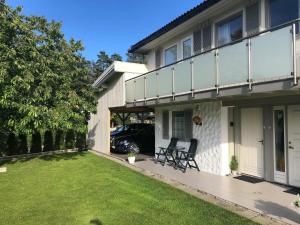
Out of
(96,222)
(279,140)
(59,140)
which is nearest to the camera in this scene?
(96,222)

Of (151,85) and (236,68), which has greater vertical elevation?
(151,85)

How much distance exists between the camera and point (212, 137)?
10242mm

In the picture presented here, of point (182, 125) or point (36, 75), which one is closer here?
point (36, 75)

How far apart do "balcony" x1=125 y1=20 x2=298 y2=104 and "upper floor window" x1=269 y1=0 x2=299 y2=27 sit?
1.29 m

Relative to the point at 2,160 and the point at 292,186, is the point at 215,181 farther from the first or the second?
the point at 2,160

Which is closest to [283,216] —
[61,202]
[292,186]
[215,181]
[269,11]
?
[292,186]

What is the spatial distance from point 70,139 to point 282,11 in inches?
611

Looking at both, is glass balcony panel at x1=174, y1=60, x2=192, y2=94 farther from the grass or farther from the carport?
the carport

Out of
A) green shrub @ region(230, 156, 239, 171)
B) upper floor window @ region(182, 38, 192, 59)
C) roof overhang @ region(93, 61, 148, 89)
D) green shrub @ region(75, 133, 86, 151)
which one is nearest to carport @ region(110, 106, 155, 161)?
roof overhang @ region(93, 61, 148, 89)

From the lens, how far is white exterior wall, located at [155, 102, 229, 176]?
9.77m

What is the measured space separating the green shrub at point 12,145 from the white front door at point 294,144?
1520cm

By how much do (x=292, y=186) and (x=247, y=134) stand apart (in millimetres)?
2141

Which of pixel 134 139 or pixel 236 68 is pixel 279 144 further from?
pixel 134 139

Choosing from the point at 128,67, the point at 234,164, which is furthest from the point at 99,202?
the point at 128,67
